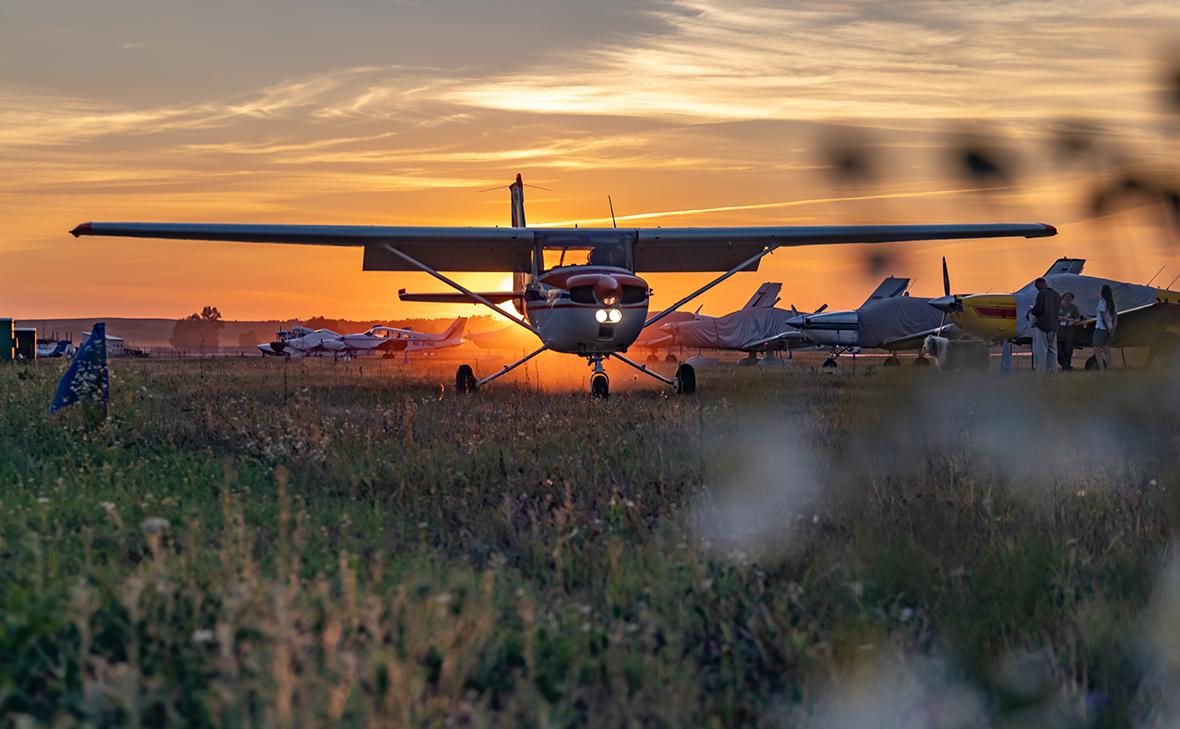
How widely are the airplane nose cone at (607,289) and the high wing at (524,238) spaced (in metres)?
1.73

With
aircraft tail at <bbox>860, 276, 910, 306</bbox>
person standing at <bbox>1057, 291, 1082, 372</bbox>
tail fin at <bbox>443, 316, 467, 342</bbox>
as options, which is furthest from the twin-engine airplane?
tail fin at <bbox>443, 316, 467, 342</bbox>

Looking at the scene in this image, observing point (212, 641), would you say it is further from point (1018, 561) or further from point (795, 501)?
point (795, 501)

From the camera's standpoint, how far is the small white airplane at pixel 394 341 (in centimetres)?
7131

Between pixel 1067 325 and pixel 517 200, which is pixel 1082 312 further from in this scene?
pixel 517 200

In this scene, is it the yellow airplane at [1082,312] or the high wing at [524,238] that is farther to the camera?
the yellow airplane at [1082,312]

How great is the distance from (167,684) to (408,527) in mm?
2631

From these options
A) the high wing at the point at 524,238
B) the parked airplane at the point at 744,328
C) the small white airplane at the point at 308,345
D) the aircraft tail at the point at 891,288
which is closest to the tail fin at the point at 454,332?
the small white airplane at the point at 308,345

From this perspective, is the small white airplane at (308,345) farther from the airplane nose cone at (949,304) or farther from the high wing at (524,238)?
the high wing at (524,238)

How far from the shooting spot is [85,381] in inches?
399

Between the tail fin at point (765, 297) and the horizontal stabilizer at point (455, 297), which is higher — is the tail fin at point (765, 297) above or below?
above

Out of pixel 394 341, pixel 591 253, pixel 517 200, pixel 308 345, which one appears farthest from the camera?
pixel 394 341

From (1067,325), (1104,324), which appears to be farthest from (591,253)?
(1067,325)

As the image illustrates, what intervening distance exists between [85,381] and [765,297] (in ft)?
197

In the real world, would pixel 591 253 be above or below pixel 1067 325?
above
